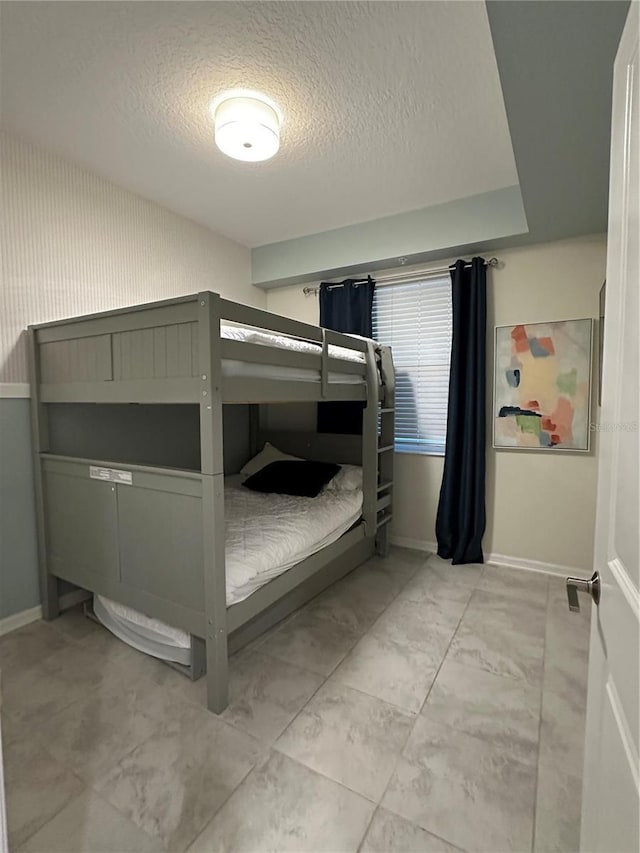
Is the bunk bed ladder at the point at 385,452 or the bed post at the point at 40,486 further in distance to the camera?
the bunk bed ladder at the point at 385,452

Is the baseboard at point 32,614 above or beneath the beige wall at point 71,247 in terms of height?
beneath

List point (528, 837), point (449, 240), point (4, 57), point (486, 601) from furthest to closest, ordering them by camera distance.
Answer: point (449, 240)
point (486, 601)
point (4, 57)
point (528, 837)

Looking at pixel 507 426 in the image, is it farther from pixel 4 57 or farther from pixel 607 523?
pixel 4 57

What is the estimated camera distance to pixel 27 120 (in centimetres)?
206

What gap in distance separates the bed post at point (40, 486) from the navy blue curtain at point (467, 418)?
2685 mm

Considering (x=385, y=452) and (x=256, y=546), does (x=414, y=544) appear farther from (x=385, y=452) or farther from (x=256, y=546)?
(x=256, y=546)

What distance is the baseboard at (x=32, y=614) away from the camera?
7.45 ft

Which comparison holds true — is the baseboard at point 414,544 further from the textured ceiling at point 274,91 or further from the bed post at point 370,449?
the textured ceiling at point 274,91

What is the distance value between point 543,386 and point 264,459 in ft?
7.52

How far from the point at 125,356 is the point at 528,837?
89.1 inches

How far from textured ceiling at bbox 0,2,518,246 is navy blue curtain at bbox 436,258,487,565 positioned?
680mm

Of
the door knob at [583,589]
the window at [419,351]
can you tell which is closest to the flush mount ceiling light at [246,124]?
the window at [419,351]

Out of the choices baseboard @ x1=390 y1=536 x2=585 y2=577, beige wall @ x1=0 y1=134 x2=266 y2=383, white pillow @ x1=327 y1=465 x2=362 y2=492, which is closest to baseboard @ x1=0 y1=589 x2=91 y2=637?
beige wall @ x1=0 y1=134 x2=266 y2=383

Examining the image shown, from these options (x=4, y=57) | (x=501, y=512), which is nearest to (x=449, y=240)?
(x=501, y=512)
